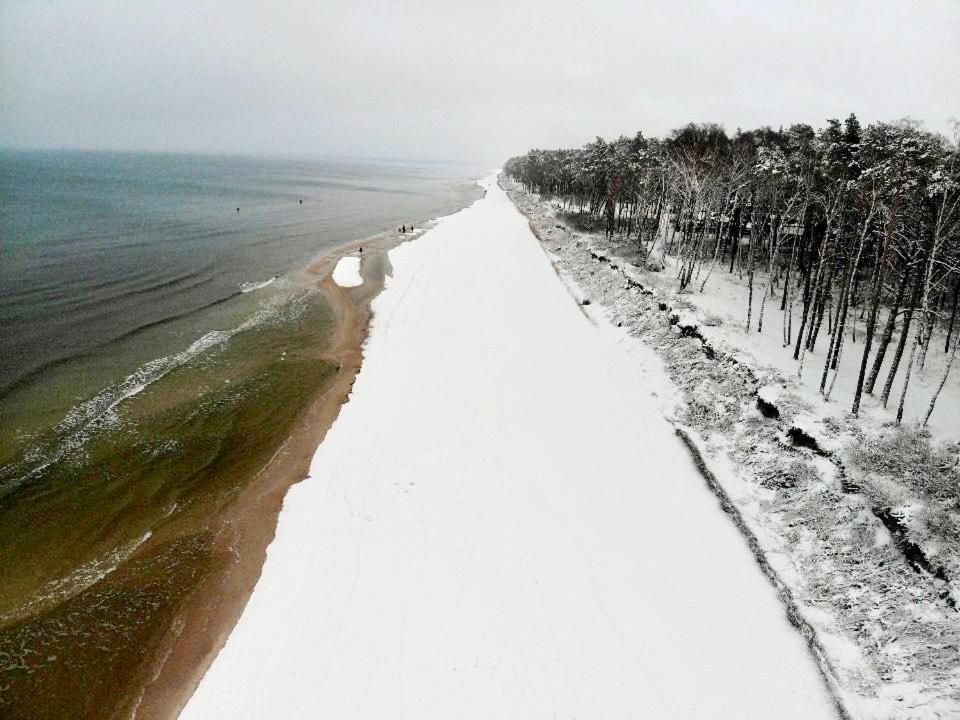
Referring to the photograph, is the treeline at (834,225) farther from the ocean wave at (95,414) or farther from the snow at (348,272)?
the ocean wave at (95,414)

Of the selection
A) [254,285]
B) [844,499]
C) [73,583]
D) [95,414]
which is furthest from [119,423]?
[844,499]

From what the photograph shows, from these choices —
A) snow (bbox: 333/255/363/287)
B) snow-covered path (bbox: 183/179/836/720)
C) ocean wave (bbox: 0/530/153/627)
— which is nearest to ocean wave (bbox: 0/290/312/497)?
ocean wave (bbox: 0/530/153/627)

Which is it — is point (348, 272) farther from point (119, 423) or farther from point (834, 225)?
point (834, 225)

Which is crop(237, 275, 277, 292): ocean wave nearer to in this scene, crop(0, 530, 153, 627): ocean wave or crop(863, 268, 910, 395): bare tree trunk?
crop(0, 530, 153, 627): ocean wave

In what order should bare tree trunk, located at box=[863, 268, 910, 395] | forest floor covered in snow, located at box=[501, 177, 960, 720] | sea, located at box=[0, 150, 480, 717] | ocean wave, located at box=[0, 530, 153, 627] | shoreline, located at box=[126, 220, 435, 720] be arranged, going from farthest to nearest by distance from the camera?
bare tree trunk, located at box=[863, 268, 910, 395] < ocean wave, located at box=[0, 530, 153, 627] < sea, located at box=[0, 150, 480, 717] < shoreline, located at box=[126, 220, 435, 720] < forest floor covered in snow, located at box=[501, 177, 960, 720]

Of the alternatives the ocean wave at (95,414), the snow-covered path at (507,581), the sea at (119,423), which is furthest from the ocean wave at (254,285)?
the snow-covered path at (507,581)

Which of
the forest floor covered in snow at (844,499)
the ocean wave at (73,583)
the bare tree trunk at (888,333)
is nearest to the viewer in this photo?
the forest floor covered in snow at (844,499)

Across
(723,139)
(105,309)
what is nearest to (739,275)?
(723,139)
